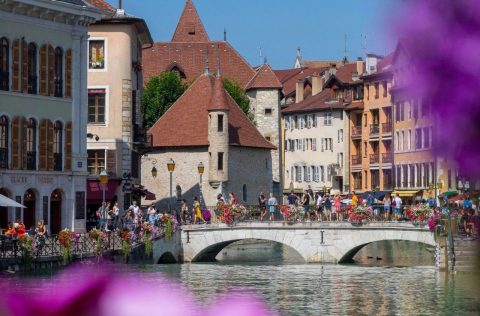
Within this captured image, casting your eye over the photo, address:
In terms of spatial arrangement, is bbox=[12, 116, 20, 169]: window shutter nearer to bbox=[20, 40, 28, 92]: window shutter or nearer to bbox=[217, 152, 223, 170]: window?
bbox=[20, 40, 28, 92]: window shutter

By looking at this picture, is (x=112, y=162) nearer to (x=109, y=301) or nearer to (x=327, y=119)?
(x=109, y=301)

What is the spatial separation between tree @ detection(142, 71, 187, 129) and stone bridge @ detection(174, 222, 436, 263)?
39366 mm

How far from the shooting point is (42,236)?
4084 centimetres

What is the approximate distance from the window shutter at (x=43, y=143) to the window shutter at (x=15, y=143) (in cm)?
141

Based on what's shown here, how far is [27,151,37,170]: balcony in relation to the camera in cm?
4925

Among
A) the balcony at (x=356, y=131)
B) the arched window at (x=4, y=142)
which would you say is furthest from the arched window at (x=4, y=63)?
the balcony at (x=356, y=131)

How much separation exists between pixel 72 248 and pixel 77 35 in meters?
13.4

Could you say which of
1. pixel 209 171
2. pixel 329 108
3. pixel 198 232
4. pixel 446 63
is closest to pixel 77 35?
pixel 198 232

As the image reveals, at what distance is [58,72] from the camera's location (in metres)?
51.9

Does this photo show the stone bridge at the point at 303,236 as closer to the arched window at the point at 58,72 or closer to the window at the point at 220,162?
the arched window at the point at 58,72

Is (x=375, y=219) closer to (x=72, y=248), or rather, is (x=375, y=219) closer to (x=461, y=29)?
(x=72, y=248)

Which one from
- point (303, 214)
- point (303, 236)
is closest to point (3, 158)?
point (303, 236)

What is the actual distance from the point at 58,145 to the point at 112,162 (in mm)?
9922

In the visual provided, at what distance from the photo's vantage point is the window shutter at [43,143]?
5009 centimetres
